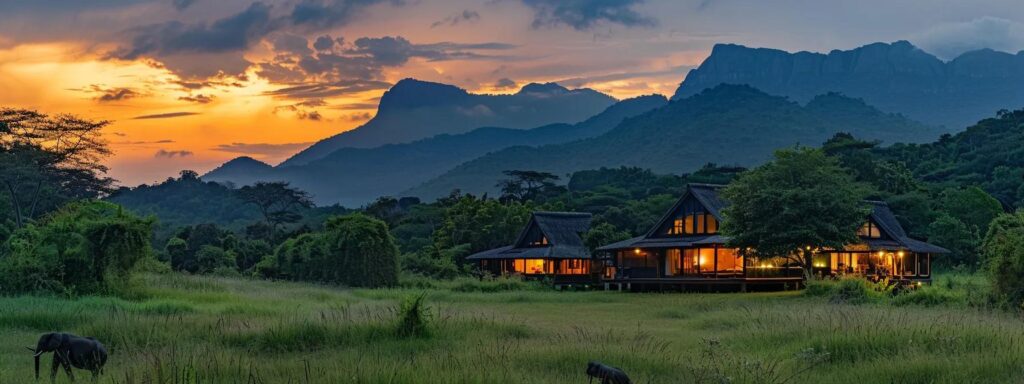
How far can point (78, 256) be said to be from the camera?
30562mm

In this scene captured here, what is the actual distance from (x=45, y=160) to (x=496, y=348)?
2714 inches

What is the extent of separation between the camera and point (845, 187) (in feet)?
146

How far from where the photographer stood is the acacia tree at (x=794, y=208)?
142 ft

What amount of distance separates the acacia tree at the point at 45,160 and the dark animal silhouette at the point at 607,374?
64.6 metres

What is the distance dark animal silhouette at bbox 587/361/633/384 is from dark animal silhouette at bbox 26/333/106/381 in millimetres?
6555

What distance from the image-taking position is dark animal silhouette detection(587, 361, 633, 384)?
11.8 meters

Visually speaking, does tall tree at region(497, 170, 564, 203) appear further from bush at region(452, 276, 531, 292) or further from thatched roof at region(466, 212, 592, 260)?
bush at region(452, 276, 531, 292)

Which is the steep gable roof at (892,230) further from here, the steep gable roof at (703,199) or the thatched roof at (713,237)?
the steep gable roof at (703,199)

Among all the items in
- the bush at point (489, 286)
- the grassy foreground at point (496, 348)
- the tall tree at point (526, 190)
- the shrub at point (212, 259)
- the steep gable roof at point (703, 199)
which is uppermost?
the tall tree at point (526, 190)

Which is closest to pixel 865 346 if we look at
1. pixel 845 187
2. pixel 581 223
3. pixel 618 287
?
pixel 845 187

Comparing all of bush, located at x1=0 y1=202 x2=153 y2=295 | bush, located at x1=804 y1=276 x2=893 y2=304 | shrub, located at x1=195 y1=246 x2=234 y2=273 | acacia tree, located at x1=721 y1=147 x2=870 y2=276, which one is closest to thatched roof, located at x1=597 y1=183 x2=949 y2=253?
acacia tree, located at x1=721 y1=147 x2=870 y2=276

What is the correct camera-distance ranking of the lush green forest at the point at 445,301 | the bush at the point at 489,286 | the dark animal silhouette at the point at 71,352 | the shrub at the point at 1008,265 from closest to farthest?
the dark animal silhouette at the point at 71,352, the lush green forest at the point at 445,301, the shrub at the point at 1008,265, the bush at the point at 489,286

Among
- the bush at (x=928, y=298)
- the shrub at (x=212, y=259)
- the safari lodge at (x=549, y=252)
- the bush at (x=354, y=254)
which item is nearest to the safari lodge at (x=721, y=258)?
the safari lodge at (x=549, y=252)

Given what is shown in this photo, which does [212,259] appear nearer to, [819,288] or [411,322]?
[819,288]
